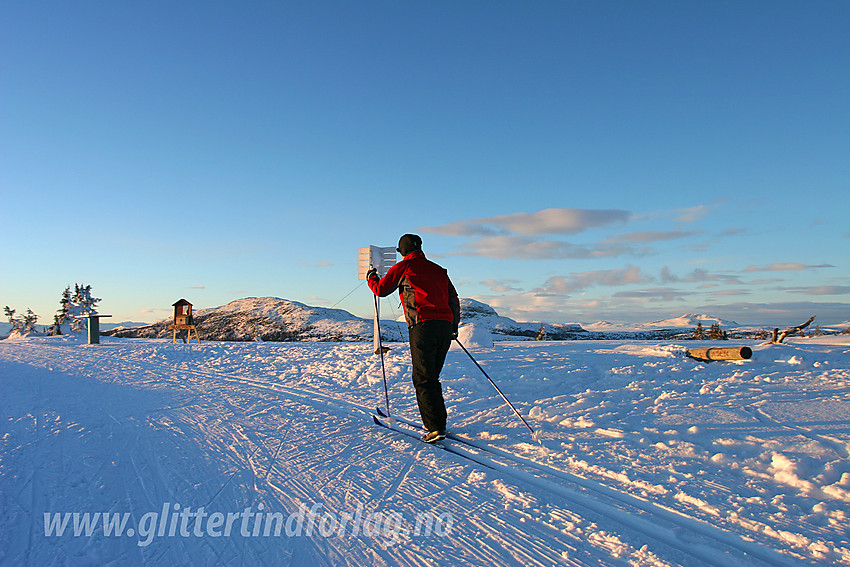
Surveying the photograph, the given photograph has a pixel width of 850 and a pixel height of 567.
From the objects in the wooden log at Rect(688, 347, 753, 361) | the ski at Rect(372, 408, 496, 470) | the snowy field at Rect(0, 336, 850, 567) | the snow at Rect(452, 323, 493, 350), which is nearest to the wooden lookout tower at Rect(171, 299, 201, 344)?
the snowy field at Rect(0, 336, 850, 567)

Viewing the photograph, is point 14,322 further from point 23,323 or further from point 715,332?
point 715,332

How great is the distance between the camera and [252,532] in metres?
2.79

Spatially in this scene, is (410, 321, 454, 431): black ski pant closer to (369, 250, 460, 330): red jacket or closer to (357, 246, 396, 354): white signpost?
(369, 250, 460, 330): red jacket

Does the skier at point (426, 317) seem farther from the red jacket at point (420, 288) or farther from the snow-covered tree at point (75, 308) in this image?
the snow-covered tree at point (75, 308)

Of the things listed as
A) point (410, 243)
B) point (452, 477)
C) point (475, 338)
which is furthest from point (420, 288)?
point (475, 338)

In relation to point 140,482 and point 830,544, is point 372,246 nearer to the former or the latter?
point 140,482

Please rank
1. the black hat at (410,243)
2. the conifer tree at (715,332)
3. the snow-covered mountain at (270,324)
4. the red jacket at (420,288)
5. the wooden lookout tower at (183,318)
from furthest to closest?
the snow-covered mountain at (270,324) → the conifer tree at (715,332) → the wooden lookout tower at (183,318) → the black hat at (410,243) → the red jacket at (420,288)

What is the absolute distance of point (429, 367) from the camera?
5.09 m

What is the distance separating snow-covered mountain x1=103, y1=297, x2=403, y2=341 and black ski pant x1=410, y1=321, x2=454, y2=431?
16322mm

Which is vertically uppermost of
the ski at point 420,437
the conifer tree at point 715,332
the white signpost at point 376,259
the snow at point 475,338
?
the white signpost at point 376,259

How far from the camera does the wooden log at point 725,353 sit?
868 cm

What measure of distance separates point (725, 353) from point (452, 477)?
7462 millimetres

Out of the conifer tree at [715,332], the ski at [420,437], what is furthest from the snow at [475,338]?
the conifer tree at [715,332]

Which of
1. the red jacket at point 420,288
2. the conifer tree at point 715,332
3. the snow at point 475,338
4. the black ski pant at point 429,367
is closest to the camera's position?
the black ski pant at point 429,367
